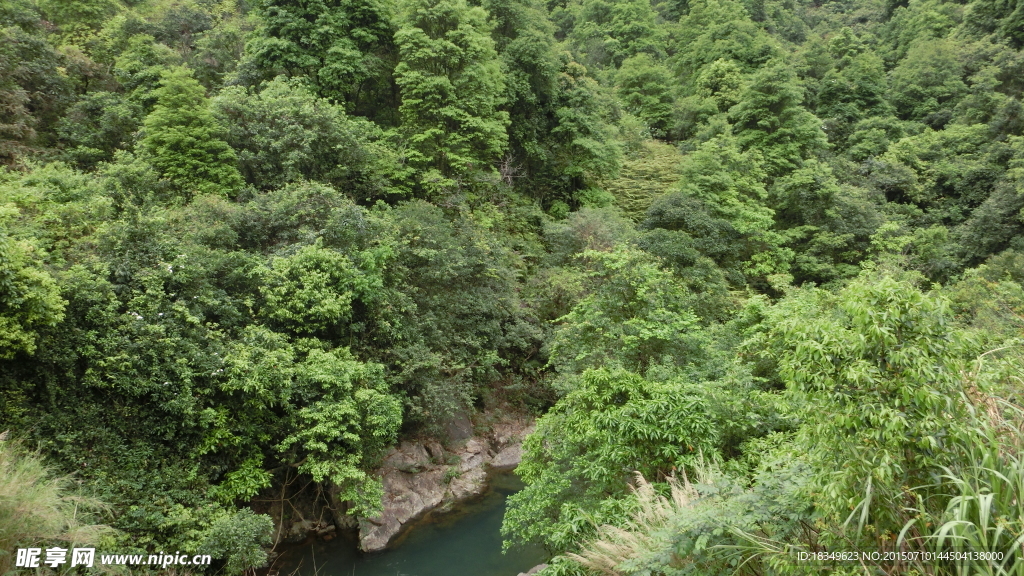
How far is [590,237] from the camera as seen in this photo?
15547mm

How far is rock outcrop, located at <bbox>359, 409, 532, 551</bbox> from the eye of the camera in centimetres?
1052

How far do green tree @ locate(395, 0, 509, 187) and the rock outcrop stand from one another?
26.2 ft

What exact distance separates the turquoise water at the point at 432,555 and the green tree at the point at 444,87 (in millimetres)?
9771

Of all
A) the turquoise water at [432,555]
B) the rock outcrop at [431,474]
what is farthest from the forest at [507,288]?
the turquoise water at [432,555]

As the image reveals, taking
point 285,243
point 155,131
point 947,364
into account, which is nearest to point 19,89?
point 155,131

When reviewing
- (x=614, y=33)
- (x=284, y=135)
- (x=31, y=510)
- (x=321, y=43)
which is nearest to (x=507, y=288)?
(x=284, y=135)

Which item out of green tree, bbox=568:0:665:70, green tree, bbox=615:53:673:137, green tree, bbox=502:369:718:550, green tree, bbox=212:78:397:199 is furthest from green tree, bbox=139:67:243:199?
green tree, bbox=568:0:665:70

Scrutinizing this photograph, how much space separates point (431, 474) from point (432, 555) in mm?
2353

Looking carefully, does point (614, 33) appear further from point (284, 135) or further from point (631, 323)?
point (631, 323)

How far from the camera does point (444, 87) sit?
1545cm

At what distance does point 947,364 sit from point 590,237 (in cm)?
1300

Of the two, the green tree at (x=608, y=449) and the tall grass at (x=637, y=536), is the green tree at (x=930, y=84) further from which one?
the tall grass at (x=637, y=536)

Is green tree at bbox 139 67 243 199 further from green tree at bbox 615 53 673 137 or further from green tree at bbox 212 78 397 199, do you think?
green tree at bbox 615 53 673 137

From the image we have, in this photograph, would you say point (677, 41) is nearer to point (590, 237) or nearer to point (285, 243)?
point (590, 237)
